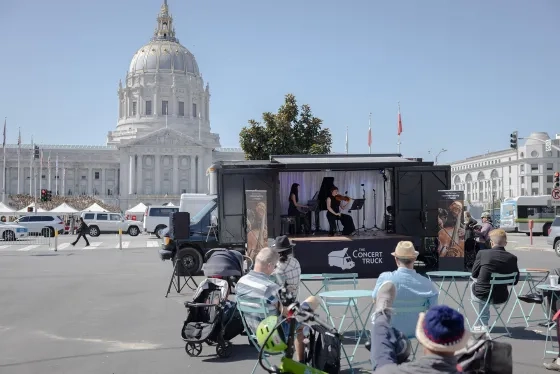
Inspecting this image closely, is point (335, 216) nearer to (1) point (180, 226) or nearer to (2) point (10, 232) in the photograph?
(1) point (180, 226)

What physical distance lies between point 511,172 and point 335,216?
9854 cm

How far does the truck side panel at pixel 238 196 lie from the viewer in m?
16.4

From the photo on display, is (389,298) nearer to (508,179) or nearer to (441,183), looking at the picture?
(441,183)

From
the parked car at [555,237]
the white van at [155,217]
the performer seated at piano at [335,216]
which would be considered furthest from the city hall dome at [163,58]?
the performer seated at piano at [335,216]

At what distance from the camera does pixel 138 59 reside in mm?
130000

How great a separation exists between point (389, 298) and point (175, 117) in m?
124

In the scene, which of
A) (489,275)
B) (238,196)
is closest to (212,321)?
(489,275)

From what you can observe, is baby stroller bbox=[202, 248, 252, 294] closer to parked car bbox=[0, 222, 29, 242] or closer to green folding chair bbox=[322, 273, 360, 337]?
green folding chair bbox=[322, 273, 360, 337]

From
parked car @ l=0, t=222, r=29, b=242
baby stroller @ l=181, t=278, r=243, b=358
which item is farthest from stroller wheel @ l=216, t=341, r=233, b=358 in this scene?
parked car @ l=0, t=222, r=29, b=242

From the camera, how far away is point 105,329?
928cm

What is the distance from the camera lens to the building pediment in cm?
11731

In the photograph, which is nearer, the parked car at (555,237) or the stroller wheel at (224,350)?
the stroller wheel at (224,350)

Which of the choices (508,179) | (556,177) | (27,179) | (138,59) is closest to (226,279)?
(556,177)

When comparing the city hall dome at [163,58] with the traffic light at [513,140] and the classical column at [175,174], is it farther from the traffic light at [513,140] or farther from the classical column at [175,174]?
the traffic light at [513,140]
